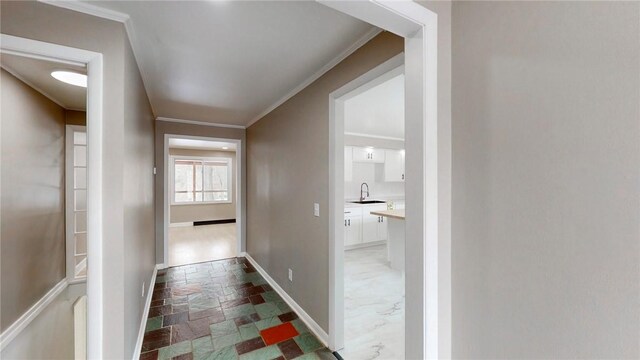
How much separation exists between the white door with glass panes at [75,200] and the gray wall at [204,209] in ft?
20.3

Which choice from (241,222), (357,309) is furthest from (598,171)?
(241,222)

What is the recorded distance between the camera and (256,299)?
2975 millimetres

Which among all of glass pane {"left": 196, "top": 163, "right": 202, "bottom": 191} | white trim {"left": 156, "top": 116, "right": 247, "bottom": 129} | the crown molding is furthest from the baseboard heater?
the crown molding

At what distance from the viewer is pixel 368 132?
5.53 metres

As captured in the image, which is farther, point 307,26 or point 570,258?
point 307,26

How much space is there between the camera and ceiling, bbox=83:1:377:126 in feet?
4.85

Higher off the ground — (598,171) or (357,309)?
(598,171)

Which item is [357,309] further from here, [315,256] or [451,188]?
[451,188]

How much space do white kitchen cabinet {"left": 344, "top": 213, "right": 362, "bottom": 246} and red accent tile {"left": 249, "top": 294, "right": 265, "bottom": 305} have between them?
2.32m

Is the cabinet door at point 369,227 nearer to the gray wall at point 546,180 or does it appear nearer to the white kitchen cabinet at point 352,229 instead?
the white kitchen cabinet at point 352,229

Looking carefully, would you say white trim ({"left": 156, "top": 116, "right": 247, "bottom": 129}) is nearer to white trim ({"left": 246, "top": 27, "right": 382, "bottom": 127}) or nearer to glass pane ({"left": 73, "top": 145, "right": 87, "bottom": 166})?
white trim ({"left": 246, "top": 27, "right": 382, "bottom": 127})

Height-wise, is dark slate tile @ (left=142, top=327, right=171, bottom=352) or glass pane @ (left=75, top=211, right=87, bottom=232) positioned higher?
glass pane @ (left=75, top=211, right=87, bottom=232)

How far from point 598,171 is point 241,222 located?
4581 mm

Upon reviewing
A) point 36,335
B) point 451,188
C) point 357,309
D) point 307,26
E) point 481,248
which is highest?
point 307,26
